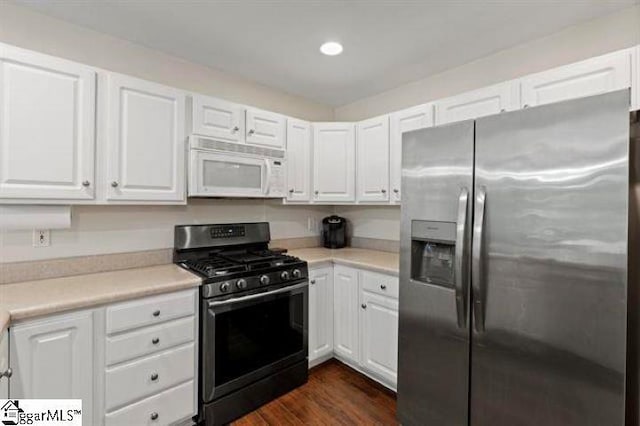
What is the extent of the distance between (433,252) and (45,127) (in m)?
2.25

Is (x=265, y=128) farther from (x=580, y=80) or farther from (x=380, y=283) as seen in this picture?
(x=580, y=80)

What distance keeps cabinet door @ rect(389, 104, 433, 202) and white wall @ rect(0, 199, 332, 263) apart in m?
1.12

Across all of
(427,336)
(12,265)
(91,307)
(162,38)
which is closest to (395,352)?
(427,336)

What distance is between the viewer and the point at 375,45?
2305 mm

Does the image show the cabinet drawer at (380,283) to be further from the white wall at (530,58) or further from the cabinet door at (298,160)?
the white wall at (530,58)

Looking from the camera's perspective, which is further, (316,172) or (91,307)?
(316,172)

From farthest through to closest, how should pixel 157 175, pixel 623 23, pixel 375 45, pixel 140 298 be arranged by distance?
pixel 375 45 < pixel 157 175 < pixel 623 23 < pixel 140 298

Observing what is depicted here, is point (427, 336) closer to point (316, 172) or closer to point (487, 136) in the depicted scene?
point (487, 136)

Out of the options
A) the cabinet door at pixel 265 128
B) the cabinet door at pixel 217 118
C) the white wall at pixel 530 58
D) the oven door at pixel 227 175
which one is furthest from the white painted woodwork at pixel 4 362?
the white wall at pixel 530 58

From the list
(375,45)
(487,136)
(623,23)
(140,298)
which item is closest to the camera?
(487,136)

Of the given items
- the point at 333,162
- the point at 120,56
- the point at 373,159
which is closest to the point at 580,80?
the point at 373,159

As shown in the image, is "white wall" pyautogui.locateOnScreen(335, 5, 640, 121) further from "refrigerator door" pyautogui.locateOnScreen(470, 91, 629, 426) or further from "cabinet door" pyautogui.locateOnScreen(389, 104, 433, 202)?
"refrigerator door" pyautogui.locateOnScreen(470, 91, 629, 426)

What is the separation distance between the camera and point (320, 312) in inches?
104

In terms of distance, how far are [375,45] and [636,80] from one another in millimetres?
1488
